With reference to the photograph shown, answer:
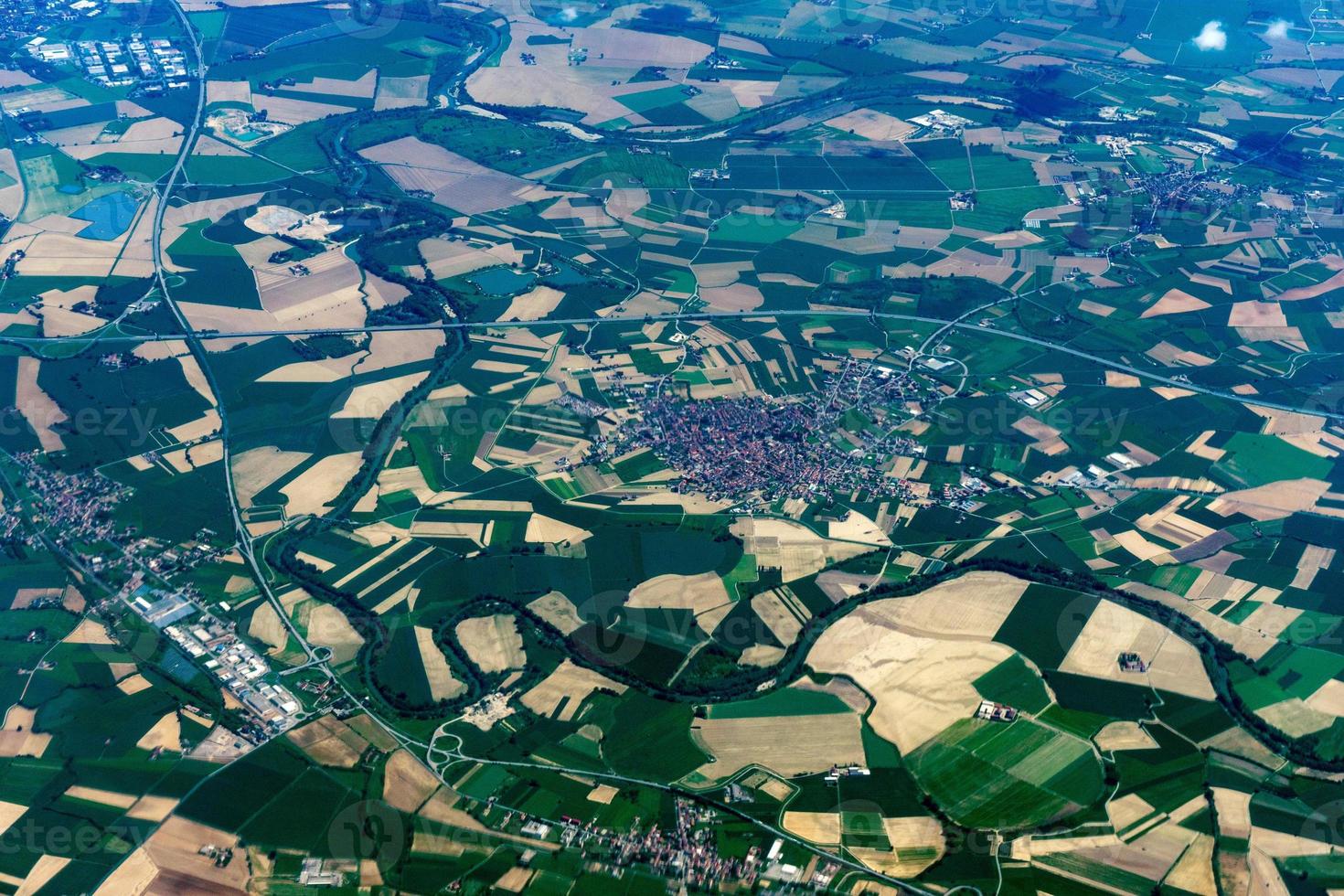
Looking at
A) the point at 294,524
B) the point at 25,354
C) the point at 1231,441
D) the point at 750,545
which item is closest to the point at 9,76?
the point at 25,354

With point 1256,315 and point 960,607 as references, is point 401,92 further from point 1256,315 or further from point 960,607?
point 960,607

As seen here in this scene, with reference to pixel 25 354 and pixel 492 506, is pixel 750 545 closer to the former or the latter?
pixel 492 506

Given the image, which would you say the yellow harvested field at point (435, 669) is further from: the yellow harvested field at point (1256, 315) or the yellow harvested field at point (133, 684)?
the yellow harvested field at point (1256, 315)

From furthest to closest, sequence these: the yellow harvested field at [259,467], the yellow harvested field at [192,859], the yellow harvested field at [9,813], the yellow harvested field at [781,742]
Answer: the yellow harvested field at [259,467], the yellow harvested field at [781,742], the yellow harvested field at [9,813], the yellow harvested field at [192,859]

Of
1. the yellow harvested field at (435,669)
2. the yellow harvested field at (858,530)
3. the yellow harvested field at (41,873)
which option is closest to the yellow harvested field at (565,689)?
the yellow harvested field at (435,669)

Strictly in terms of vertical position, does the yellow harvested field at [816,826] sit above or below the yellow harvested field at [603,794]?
above

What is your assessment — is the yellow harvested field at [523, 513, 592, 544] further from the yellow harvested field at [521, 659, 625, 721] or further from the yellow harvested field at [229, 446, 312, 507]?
the yellow harvested field at [229, 446, 312, 507]
